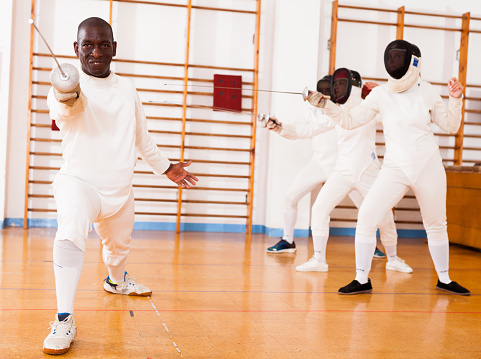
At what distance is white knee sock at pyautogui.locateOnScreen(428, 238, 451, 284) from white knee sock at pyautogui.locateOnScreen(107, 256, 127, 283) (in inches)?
69.8

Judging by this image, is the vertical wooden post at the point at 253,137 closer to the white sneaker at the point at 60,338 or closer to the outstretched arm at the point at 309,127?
the outstretched arm at the point at 309,127

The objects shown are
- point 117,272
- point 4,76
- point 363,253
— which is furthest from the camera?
point 4,76

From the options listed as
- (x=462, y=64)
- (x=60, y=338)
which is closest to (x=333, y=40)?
(x=462, y=64)

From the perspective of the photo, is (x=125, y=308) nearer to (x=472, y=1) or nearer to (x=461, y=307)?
(x=461, y=307)

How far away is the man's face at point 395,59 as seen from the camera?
3066mm

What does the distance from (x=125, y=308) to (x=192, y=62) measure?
11.7 ft

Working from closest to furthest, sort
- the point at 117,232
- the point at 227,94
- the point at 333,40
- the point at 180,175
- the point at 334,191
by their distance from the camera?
the point at 117,232
the point at 180,175
the point at 334,191
the point at 227,94
the point at 333,40

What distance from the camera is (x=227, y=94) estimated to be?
18.2 feet

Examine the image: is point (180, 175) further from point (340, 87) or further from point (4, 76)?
point (4, 76)

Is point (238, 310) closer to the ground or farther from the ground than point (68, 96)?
closer to the ground

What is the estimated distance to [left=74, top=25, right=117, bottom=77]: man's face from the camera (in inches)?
86.5

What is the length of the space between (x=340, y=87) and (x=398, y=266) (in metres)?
1.40

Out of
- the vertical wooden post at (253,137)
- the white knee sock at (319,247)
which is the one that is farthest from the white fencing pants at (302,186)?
the vertical wooden post at (253,137)

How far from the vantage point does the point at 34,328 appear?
2.20 m
